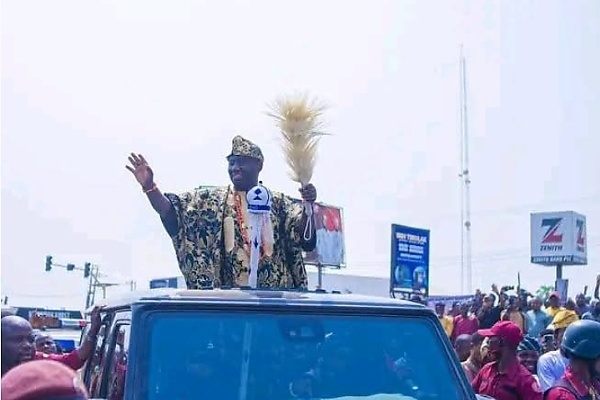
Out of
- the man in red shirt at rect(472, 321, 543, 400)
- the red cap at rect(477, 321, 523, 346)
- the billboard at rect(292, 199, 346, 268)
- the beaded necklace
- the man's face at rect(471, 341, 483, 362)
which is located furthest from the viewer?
the billboard at rect(292, 199, 346, 268)

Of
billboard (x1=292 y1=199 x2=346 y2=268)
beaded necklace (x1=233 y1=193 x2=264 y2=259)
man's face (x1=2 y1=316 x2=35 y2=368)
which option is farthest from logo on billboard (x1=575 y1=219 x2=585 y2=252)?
man's face (x1=2 y1=316 x2=35 y2=368)

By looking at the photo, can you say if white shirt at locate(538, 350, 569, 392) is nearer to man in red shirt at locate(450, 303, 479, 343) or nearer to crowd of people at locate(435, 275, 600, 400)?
crowd of people at locate(435, 275, 600, 400)

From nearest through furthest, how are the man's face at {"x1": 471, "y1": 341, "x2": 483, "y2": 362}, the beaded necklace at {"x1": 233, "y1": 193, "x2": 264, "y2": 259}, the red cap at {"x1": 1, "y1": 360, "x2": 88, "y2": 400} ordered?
1. the red cap at {"x1": 1, "y1": 360, "x2": 88, "y2": 400}
2. the beaded necklace at {"x1": 233, "y1": 193, "x2": 264, "y2": 259}
3. the man's face at {"x1": 471, "y1": 341, "x2": 483, "y2": 362}

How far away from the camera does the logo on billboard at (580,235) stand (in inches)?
1645

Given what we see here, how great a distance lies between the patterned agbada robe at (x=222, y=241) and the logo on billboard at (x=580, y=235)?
37.1 metres

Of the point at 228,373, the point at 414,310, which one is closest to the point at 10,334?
the point at 228,373

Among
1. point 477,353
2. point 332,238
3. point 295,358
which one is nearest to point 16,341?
point 295,358

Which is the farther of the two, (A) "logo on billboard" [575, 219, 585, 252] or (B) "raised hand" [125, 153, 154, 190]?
(A) "logo on billboard" [575, 219, 585, 252]

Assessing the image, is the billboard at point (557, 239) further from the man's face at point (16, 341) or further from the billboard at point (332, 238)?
the man's face at point (16, 341)

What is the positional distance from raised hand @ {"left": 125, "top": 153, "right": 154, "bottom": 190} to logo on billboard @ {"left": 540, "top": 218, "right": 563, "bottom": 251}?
3714cm

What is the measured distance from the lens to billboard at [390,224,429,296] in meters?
24.4

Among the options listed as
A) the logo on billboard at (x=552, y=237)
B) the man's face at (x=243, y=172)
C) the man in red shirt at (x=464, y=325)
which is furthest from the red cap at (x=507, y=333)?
the logo on billboard at (x=552, y=237)

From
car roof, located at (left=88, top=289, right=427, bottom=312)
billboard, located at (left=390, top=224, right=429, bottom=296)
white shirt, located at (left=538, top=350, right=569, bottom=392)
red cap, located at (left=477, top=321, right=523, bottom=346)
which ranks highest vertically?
billboard, located at (left=390, top=224, right=429, bottom=296)

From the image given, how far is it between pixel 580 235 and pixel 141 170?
127 ft
